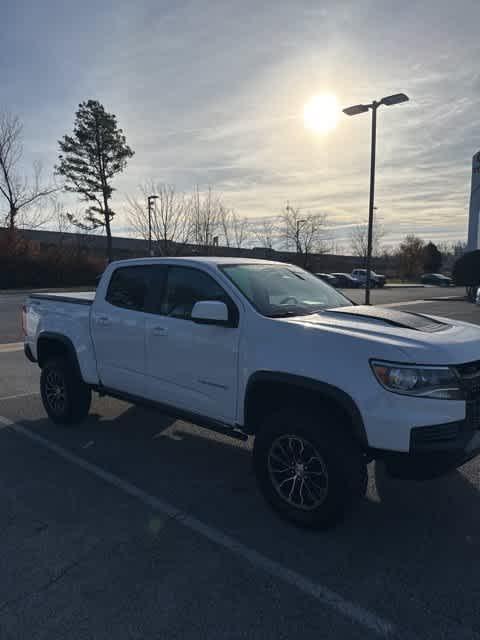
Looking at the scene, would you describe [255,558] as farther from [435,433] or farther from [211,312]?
[211,312]

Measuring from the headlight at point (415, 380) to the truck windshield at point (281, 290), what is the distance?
0.97m

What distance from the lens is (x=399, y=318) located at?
11.3 feet

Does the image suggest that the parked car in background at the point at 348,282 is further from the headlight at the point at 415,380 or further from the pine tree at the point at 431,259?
the headlight at the point at 415,380

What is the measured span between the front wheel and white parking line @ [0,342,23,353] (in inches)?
315

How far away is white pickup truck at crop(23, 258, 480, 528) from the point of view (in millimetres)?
2756

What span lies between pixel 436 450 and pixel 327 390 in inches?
27.6

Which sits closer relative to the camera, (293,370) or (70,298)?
(293,370)

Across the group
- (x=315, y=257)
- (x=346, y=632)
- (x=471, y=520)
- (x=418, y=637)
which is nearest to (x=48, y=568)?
(x=346, y=632)

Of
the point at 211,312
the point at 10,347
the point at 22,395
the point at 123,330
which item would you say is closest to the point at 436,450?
the point at 211,312

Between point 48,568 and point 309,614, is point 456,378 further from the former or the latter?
point 48,568

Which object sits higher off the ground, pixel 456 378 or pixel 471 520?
pixel 456 378

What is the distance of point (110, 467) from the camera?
4.13 metres

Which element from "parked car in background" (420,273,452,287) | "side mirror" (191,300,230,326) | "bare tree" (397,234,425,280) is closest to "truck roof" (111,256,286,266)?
"side mirror" (191,300,230,326)

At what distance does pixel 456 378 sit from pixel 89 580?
243cm
